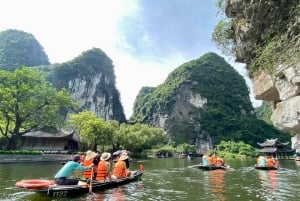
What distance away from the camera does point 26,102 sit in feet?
107

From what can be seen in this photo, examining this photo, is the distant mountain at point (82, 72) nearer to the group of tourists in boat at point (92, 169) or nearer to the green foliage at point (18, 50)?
the green foliage at point (18, 50)

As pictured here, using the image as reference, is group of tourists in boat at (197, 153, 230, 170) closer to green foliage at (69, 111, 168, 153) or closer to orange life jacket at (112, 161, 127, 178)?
orange life jacket at (112, 161, 127, 178)

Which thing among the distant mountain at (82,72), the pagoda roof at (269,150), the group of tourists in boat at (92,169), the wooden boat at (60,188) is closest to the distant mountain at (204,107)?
the distant mountain at (82,72)

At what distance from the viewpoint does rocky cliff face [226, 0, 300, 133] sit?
747 cm

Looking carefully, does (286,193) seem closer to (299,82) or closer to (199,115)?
(299,82)

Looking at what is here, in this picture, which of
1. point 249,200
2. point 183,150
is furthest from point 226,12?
point 183,150

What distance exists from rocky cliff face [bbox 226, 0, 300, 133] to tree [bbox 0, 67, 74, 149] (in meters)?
27.3

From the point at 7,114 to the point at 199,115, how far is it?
74.7m

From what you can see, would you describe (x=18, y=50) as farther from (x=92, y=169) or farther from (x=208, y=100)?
(x=92, y=169)

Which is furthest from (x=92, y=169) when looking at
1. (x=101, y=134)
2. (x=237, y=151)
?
(x=237, y=151)

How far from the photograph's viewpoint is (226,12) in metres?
11.2

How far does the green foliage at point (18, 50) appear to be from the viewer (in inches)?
3826

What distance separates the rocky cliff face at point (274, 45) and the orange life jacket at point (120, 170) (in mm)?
7444

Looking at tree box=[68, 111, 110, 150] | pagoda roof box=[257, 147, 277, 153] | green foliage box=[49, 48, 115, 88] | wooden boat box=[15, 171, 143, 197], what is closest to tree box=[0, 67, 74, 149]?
tree box=[68, 111, 110, 150]
